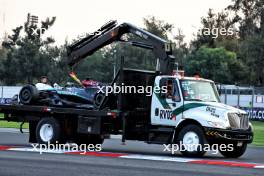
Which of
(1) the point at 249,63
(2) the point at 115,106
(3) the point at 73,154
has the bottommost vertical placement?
(3) the point at 73,154

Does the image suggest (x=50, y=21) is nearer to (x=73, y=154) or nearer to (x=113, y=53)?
(x=113, y=53)

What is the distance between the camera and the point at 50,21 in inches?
2677

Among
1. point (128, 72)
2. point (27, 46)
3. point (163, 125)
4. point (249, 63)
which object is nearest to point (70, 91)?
point (128, 72)

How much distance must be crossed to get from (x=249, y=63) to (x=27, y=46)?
23788 millimetres

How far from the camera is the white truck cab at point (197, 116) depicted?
19297 millimetres

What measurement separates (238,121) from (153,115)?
234cm

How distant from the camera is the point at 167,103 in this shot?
789 inches


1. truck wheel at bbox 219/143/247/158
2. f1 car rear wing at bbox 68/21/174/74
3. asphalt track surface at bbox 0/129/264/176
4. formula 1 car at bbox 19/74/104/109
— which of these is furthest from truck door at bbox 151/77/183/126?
formula 1 car at bbox 19/74/104/109

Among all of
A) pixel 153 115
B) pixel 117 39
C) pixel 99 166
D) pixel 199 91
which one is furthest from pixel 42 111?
pixel 99 166

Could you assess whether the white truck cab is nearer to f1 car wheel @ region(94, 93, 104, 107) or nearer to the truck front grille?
the truck front grille

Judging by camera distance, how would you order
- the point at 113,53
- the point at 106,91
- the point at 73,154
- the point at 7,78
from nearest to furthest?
the point at 73,154 < the point at 106,91 < the point at 7,78 < the point at 113,53

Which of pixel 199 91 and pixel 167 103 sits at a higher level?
pixel 199 91

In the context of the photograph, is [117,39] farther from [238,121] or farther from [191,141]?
[238,121]

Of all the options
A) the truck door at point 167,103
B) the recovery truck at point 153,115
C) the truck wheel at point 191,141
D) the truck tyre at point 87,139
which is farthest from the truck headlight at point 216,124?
the truck tyre at point 87,139
